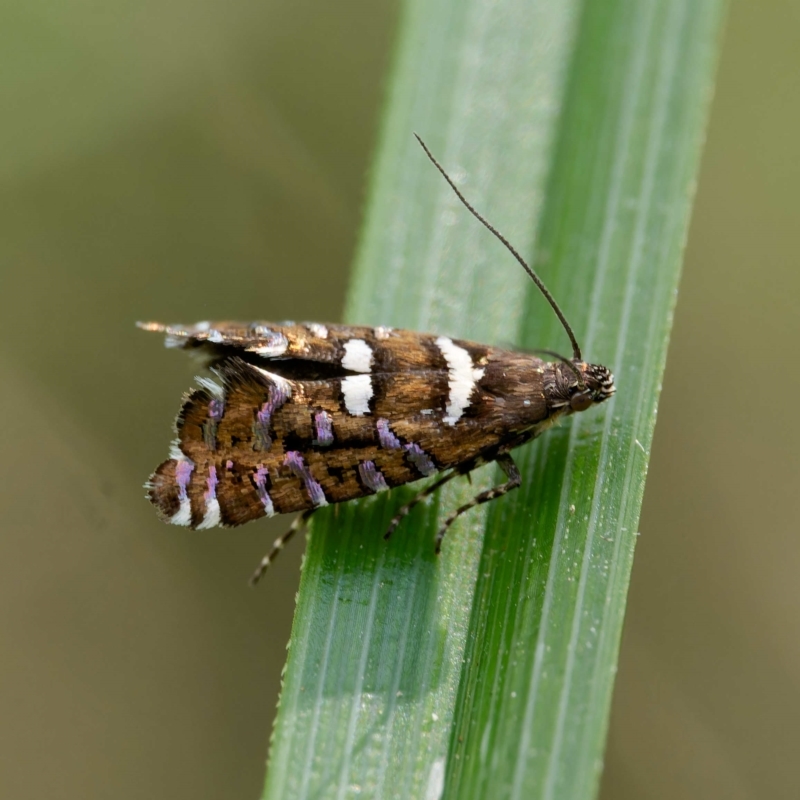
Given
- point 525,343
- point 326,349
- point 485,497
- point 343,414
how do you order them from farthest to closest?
1. point 525,343
2. point 326,349
3. point 343,414
4. point 485,497

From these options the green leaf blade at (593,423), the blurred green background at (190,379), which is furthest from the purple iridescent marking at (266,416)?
the blurred green background at (190,379)

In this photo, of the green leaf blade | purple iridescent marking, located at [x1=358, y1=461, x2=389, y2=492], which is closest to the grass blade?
the green leaf blade

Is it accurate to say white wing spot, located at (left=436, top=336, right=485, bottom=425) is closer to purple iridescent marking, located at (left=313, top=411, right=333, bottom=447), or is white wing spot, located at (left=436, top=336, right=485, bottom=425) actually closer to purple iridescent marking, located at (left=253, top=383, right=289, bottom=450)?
purple iridescent marking, located at (left=313, top=411, right=333, bottom=447)

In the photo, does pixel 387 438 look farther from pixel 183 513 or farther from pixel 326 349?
pixel 183 513

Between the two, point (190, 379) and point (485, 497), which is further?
point (190, 379)

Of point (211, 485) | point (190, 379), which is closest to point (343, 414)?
point (211, 485)

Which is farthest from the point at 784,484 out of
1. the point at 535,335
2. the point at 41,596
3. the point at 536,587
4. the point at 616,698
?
the point at 41,596
